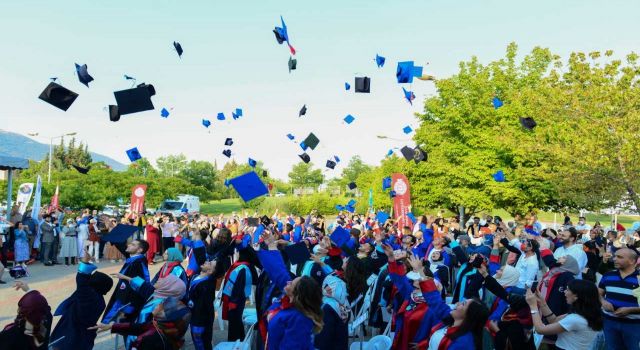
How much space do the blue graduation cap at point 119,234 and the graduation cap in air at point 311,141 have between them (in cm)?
759

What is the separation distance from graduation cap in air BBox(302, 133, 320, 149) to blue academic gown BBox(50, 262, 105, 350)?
999cm

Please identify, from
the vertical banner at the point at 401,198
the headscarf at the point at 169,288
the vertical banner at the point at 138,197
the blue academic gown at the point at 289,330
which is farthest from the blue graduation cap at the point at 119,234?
the vertical banner at the point at 138,197

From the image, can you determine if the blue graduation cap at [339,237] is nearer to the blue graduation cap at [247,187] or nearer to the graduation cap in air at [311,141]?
the blue graduation cap at [247,187]

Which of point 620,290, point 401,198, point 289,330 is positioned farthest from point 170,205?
point 289,330

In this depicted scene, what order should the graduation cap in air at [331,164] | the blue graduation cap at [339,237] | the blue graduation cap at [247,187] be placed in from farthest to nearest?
the graduation cap in air at [331,164] → the blue graduation cap at [339,237] → the blue graduation cap at [247,187]

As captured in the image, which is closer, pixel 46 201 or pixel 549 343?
pixel 549 343

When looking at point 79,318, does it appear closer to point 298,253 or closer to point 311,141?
point 298,253

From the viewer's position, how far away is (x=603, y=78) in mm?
18266

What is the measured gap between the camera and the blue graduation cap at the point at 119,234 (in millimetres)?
7371

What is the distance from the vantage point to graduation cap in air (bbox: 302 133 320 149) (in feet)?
48.8

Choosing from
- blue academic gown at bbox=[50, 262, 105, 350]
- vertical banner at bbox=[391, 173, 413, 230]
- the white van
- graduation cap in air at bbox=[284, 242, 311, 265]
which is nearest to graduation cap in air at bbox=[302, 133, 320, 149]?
vertical banner at bbox=[391, 173, 413, 230]

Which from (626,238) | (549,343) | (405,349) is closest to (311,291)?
(405,349)

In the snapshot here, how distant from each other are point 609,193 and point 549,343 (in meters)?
15.9

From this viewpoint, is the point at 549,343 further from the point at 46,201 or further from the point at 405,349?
the point at 46,201
